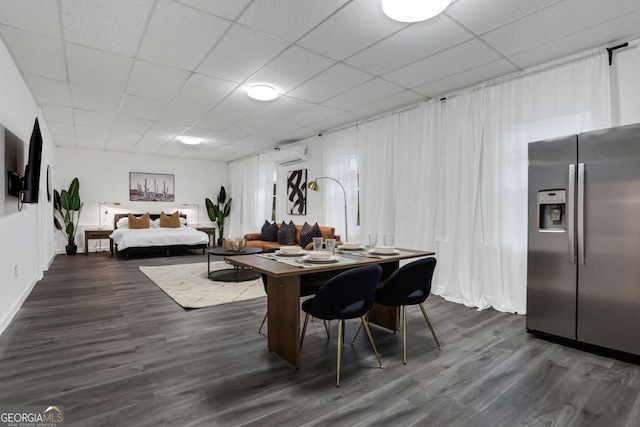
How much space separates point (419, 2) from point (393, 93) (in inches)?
78.8

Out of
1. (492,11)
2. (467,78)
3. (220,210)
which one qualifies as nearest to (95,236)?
(220,210)


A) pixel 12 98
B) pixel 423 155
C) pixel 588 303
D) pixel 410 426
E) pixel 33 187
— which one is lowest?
pixel 410 426

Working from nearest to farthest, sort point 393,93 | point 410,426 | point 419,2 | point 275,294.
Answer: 1. point 410,426
2. point 419,2
3. point 275,294
4. point 393,93

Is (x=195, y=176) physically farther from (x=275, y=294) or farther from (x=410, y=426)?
(x=410, y=426)

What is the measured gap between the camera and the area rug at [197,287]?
3.99 m

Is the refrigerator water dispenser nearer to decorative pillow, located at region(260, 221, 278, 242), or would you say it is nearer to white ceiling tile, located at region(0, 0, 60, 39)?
white ceiling tile, located at region(0, 0, 60, 39)

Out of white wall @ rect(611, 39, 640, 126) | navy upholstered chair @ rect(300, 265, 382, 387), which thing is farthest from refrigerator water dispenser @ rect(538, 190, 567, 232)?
navy upholstered chair @ rect(300, 265, 382, 387)

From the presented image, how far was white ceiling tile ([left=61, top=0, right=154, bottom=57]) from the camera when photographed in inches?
94.5

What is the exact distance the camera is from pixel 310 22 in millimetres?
2604

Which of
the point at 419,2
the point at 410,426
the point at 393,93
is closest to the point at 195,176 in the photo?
the point at 393,93

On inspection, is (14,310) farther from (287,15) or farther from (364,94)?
(364,94)

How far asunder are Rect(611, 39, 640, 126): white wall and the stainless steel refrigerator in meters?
0.63

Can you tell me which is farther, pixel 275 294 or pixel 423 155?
pixel 423 155

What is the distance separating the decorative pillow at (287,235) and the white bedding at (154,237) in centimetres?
252
